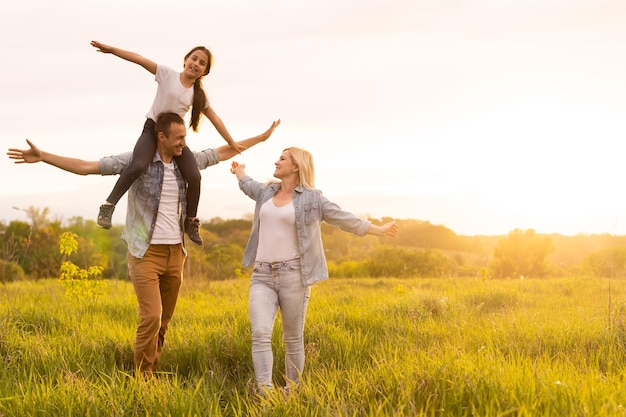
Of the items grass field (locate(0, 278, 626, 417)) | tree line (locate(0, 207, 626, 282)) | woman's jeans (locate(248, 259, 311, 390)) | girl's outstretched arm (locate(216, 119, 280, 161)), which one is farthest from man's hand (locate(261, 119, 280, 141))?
tree line (locate(0, 207, 626, 282))

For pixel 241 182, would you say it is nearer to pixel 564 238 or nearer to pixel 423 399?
pixel 423 399

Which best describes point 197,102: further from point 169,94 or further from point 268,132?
point 268,132

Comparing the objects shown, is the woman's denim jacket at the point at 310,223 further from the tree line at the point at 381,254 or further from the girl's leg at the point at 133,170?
the tree line at the point at 381,254

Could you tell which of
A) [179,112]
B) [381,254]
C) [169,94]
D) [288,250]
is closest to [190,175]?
[179,112]

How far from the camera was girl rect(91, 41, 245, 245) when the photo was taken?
568 cm

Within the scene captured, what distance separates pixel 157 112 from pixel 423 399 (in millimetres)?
3859

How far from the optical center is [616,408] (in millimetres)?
3672

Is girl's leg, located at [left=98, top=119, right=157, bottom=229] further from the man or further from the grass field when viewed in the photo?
the grass field


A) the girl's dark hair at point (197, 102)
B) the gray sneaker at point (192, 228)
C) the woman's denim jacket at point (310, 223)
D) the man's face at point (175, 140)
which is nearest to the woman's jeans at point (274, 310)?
the woman's denim jacket at point (310, 223)

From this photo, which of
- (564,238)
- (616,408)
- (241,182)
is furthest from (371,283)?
(564,238)

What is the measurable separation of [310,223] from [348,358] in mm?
1567

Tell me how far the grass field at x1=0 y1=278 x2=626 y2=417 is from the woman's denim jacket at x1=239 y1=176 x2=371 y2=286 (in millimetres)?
970

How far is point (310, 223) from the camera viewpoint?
5.82 metres

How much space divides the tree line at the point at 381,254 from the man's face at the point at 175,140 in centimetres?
597
